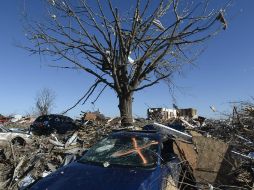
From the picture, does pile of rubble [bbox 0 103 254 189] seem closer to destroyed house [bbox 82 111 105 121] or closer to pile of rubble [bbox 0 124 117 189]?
pile of rubble [bbox 0 124 117 189]

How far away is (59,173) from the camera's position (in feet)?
20.4

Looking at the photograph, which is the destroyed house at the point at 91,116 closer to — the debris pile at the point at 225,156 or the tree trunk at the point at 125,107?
→ the tree trunk at the point at 125,107

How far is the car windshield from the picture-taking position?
6.45 meters

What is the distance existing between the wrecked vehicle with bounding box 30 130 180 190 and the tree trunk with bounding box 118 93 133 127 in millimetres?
10166

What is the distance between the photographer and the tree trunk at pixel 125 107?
701 inches

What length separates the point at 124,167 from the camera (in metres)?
6.26

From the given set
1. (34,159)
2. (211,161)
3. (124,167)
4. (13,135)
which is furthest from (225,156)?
(13,135)

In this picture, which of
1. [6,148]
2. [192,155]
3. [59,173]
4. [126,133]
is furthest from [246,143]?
[6,148]

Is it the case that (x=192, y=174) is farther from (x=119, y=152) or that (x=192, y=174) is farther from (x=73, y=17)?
(x=73, y=17)

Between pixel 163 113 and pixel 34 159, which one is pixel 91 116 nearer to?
pixel 163 113

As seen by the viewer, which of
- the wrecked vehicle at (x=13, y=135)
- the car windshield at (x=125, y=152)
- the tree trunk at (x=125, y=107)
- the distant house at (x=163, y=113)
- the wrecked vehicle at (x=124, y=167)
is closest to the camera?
the wrecked vehicle at (x=124, y=167)

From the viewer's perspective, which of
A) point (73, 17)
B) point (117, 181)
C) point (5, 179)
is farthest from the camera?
point (73, 17)

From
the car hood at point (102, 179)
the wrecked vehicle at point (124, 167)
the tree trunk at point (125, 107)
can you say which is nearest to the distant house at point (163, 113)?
the tree trunk at point (125, 107)

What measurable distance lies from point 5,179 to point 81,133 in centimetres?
557
